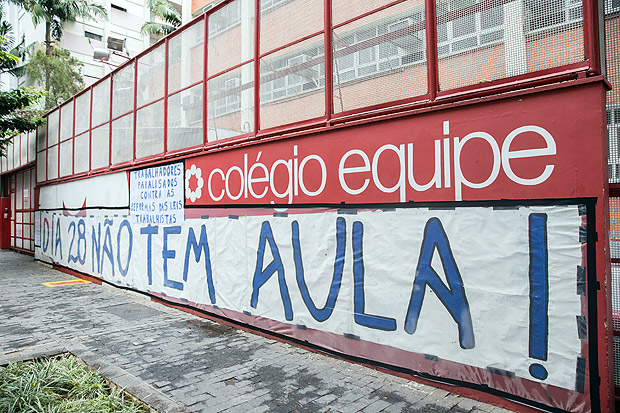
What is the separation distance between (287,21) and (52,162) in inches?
437

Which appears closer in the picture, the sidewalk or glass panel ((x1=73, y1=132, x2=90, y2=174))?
the sidewalk

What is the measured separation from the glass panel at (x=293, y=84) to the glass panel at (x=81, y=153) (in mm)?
7452

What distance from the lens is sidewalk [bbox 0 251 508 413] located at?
3553 millimetres

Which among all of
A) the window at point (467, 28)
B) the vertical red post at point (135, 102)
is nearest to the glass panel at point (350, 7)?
the window at point (467, 28)

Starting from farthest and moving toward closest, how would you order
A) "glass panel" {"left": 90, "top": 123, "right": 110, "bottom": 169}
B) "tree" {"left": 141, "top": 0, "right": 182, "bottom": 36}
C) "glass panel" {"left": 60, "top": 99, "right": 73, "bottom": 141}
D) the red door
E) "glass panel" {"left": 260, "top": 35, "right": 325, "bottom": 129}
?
"tree" {"left": 141, "top": 0, "right": 182, "bottom": 36} → the red door → "glass panel" {"left": 60, "top": 99, "right": 73, "bottom": 141} → "glass panel" {"left": 90, "top": 123, "right": 110, "bottom": 169} → "glass panel" {"left": 260, "top": 35, "right": 325, "bottom": 129}

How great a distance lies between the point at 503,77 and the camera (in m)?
3.55

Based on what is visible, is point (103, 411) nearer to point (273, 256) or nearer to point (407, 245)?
point (273, 256)

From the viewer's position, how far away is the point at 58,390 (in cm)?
381

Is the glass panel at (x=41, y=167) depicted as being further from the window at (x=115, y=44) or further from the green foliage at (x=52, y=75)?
the window at (x=115, y=44)

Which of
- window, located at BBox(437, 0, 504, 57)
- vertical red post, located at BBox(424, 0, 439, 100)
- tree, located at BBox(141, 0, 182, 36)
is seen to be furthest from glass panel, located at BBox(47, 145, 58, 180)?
tree, located at BBox(141, 0, 182, 36)

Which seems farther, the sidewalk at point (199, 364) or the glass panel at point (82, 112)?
the glass panel at point (82, 112)

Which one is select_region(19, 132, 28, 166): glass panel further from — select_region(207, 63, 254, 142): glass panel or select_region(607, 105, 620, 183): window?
select_region(607, 105, 620, 183): window

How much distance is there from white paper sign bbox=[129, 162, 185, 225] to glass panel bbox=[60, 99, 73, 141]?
4895mm

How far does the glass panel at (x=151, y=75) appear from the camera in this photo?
26.7 ft
